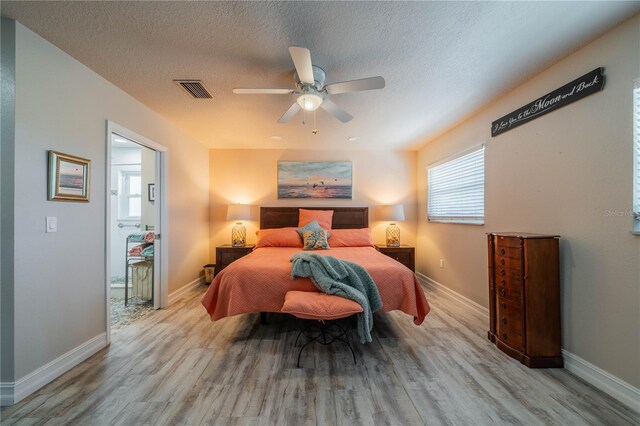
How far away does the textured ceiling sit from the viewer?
146cm

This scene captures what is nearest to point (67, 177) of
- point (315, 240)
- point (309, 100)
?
point (309, 100)

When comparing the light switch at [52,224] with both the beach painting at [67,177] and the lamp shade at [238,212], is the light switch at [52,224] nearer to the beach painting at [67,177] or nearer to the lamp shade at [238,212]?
the beach painting at [67,177]

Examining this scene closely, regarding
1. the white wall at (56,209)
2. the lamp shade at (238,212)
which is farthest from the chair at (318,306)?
the lamp shade at (238,212)

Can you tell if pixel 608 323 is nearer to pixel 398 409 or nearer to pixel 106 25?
pixel 398 409

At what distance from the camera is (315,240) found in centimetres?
354

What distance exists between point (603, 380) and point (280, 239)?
135 inches

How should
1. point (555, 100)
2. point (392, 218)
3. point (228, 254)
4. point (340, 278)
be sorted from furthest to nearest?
point (392, 218), point (228, 254), point (340, 278), point (555, 100)

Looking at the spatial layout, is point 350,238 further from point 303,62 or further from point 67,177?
point 67,177

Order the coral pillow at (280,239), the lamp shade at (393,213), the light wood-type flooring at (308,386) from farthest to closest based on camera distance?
the lamp shade at (393,213)
the coral pillow at (280,239)
the light wood-type flooring at (308,386)

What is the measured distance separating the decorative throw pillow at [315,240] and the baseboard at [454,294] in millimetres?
1903

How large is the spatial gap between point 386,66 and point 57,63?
8.48ft

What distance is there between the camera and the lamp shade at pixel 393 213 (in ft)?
13.6

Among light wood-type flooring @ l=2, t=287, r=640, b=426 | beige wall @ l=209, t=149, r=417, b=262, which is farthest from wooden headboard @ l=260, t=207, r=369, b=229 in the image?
light wood-type flooring @ l=2, t=287, r=640, b=426

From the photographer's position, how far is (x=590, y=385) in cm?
169
